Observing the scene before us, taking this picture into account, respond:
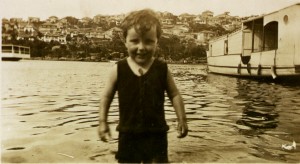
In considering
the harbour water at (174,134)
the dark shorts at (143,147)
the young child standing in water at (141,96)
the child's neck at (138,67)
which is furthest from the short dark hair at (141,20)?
the harbour water at (174,134)

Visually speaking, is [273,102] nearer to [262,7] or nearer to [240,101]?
[240,101]

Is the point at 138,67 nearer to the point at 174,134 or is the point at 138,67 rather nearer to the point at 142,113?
the point at 142,113

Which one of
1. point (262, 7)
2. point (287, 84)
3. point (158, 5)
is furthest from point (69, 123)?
point (287, 84)

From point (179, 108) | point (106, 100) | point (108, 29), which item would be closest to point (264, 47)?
point (108, 29)

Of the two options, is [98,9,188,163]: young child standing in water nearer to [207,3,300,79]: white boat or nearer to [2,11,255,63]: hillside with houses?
[2,11,255,63]: hillside with houses

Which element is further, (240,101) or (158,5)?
(240,101)

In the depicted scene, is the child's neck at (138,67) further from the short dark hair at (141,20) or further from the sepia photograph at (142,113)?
the short dark hair at (141,20)
